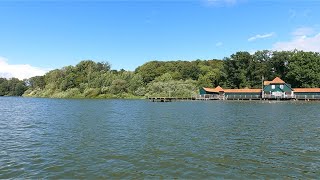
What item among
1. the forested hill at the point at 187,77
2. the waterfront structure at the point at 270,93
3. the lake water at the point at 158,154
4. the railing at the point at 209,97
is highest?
the forested hill at the point at 187,77

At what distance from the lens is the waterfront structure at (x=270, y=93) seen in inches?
3450

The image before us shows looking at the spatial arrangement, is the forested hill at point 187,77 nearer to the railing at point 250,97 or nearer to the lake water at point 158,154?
the railing at point 250,97

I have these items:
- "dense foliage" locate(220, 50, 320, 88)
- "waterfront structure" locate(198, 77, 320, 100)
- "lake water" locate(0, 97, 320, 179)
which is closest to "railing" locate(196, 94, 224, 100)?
"waterfront structure" locate(198, 77, 320, 100)

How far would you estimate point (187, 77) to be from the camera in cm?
12725

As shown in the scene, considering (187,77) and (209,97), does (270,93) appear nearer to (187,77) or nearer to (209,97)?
(209,97)

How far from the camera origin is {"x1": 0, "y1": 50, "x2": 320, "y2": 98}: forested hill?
97.6m

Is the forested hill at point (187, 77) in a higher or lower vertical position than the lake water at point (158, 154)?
higher

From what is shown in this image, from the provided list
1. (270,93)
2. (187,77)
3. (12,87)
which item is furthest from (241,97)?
(12,87)

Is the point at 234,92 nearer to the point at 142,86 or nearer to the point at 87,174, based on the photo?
the point at 142,86

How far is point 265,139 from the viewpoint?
63.6 feet

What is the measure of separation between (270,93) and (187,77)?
41.4 m

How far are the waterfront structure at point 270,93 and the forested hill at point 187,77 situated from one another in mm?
7142

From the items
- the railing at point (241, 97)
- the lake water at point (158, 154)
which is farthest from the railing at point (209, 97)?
the lake water at point (158, 154)

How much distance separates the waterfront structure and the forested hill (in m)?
7.14
